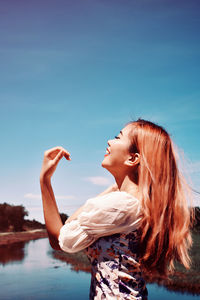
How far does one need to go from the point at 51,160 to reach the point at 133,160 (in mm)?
535

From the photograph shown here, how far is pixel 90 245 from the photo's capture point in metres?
2.06

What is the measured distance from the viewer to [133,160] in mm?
2238

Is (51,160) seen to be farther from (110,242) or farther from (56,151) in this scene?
(110,242)

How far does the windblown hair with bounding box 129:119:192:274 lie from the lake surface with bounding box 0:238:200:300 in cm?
2506

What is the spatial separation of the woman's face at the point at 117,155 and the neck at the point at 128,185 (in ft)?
0.19

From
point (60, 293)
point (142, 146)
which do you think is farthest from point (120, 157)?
point (60, 293)

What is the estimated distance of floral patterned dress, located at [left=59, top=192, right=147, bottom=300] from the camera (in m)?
1.96

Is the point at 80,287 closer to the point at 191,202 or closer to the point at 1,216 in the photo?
the point at 1,216

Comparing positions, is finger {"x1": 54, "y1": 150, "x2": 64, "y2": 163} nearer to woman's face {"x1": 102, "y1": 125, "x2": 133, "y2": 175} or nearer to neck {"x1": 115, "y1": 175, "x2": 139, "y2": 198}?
woman's face {"x1": 102, "y1": 125, "x2": 133, "y2": 175}

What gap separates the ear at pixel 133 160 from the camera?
2213mm

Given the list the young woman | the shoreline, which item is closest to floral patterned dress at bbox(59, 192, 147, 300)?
the young woman

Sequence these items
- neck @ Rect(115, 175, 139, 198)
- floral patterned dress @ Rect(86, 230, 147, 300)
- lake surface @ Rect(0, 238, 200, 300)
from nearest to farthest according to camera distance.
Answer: floral patterned dress @ Rect(86, 230, 147, 300) < neck @ Rect(115, 175, 139, 198) < lake surface @ Rect(0, 238, 200, 300)

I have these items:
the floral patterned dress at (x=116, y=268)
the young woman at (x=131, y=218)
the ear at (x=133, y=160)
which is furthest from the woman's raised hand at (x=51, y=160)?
the floral patterned dress at (x=116, y=268)

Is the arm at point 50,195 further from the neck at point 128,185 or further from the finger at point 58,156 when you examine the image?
the neck at point 128,185
